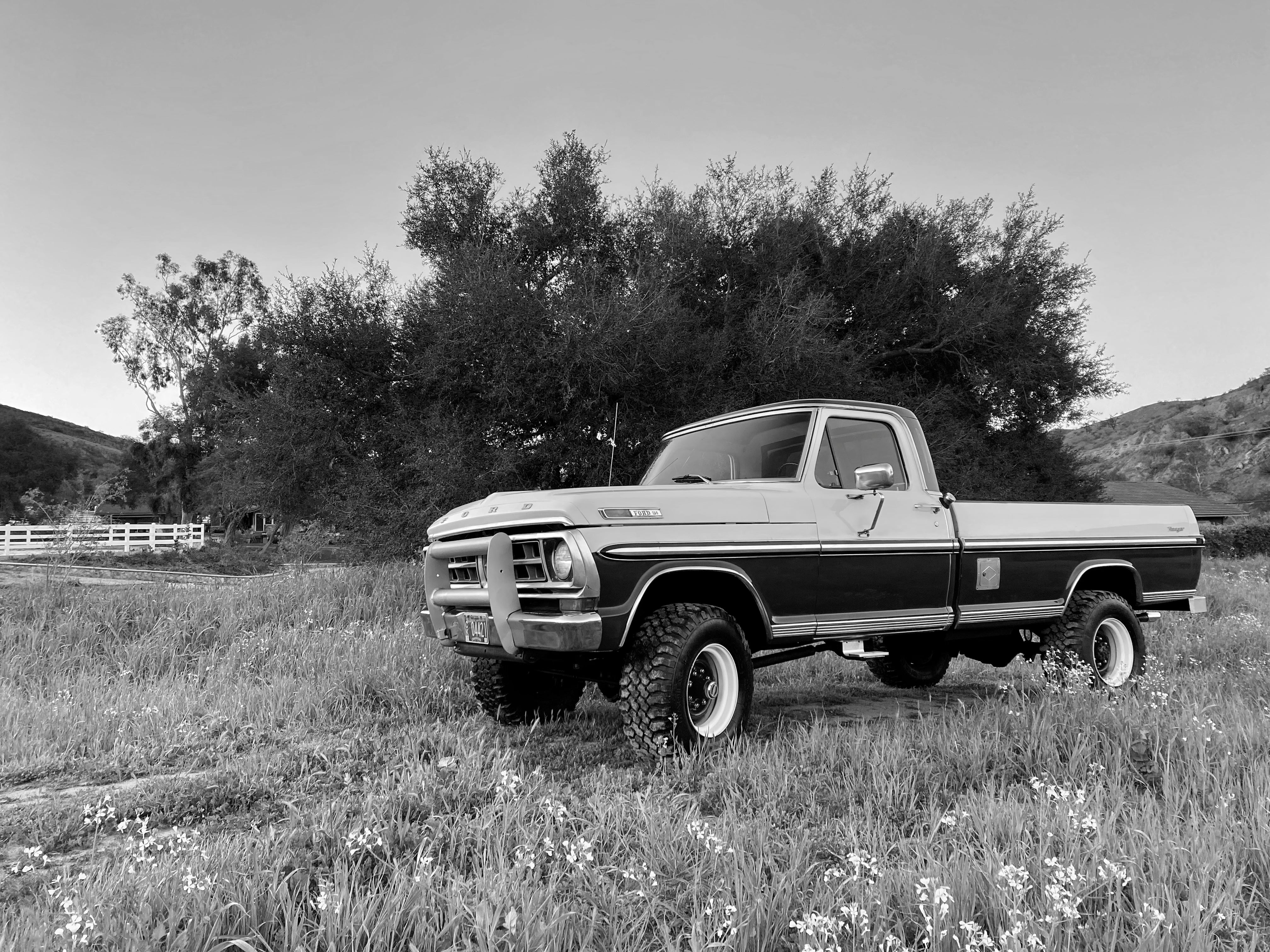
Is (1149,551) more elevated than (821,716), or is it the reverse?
(1149,551)

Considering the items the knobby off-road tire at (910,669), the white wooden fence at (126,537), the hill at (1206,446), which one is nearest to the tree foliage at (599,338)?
the white wooden fence at (126,537)

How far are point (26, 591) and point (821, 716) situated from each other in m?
8.39

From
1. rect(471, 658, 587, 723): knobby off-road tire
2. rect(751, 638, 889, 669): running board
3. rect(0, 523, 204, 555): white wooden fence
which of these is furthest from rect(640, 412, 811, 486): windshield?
rect(0, 523, 204, 555): white wooden fence

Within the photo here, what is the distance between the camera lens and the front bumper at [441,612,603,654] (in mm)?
4004

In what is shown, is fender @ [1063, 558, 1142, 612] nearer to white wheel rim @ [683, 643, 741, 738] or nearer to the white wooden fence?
white wheel rim @ [683, 643, 741, 738]

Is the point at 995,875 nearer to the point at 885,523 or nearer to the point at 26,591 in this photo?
the point at 885,523

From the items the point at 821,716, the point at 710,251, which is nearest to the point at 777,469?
the point at 821,716

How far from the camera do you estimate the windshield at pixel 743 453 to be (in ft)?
17.4

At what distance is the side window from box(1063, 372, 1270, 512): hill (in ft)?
261

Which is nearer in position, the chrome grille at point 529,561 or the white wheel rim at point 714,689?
the chrome grille at point 529,561

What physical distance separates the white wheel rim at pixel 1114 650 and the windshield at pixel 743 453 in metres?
3.46

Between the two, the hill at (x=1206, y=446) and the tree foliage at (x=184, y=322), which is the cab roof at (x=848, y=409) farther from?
the hill at (x=1206, y=446)

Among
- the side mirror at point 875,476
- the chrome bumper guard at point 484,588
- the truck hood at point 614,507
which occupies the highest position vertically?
the side mirror at point 875,476

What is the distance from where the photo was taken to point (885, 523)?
17.6 feet
